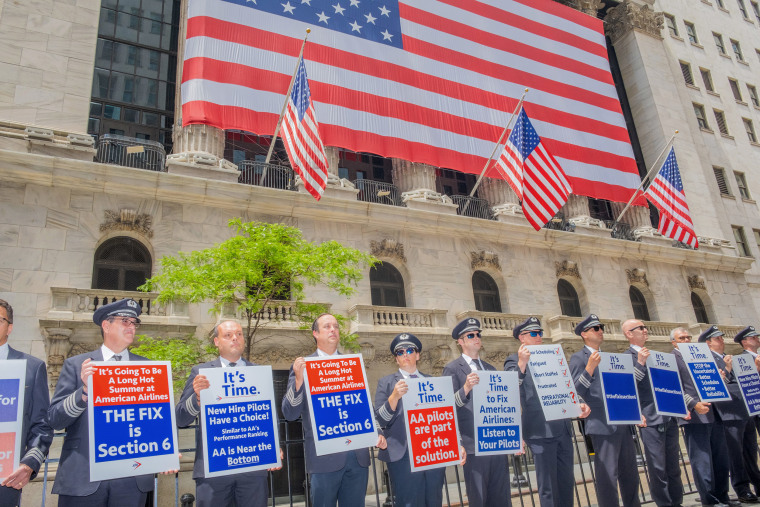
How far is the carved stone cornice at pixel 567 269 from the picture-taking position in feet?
79.4

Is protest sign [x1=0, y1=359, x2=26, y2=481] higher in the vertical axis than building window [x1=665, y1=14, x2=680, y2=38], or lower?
lower

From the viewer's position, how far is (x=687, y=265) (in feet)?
92.7

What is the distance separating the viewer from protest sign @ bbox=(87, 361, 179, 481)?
4848mm

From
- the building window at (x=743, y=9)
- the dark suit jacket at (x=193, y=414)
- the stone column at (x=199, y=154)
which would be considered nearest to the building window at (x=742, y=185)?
the building window at (x=743, y=9)

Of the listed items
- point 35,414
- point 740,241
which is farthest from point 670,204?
point 35,414

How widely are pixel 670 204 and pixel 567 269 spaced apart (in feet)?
15.9

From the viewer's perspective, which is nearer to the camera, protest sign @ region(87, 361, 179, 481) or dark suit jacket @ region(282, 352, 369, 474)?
protest sign @ region(87, 361, 179, 481)

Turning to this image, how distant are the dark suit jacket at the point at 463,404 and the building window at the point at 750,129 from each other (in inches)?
1495

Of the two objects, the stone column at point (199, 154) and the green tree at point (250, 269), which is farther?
the stone column at point (199, 154)

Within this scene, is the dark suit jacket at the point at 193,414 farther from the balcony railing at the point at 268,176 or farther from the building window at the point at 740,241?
the building window at the point at 740,241

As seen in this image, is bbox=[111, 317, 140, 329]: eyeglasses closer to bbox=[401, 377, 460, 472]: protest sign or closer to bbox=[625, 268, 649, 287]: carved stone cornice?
bbox=[401, 377, 460, 472]: protest sign

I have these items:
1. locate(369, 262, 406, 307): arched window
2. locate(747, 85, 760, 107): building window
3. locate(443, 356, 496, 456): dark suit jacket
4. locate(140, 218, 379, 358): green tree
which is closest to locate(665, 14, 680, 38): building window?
locate(747, 85, 760, 107): building window

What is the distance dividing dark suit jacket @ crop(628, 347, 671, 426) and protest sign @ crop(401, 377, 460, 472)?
317 cm

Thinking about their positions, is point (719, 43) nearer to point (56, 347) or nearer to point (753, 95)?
point (753, 95)
